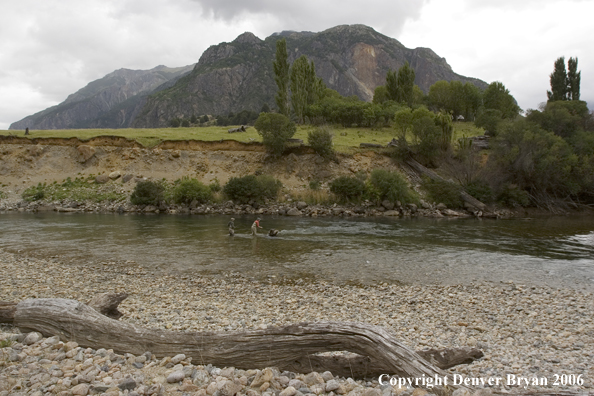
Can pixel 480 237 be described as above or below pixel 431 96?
below

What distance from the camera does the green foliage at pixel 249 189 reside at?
44344 mm

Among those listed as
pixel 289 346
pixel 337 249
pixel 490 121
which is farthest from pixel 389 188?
pixel 289 346

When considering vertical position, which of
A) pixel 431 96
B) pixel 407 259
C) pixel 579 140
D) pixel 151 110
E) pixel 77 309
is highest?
pixel 151 110

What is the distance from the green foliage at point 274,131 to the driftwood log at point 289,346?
46.5 meters

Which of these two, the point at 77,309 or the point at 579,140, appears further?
the point at 579,140

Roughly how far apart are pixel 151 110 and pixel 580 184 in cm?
19319

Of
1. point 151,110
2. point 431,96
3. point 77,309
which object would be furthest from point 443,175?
point 151,110

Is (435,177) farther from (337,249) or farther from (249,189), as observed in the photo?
(337,249)

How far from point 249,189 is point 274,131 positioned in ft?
39.6

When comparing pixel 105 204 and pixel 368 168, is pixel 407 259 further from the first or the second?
pixel 105 204

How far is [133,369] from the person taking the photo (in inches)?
226

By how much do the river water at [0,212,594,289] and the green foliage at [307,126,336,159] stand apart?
68.1 feet

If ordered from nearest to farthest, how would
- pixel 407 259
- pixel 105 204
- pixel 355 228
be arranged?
pixel 407 259 → pixel 355 228 → pixel 105 204

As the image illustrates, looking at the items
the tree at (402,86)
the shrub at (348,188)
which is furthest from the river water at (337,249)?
the tree at (402,86)
